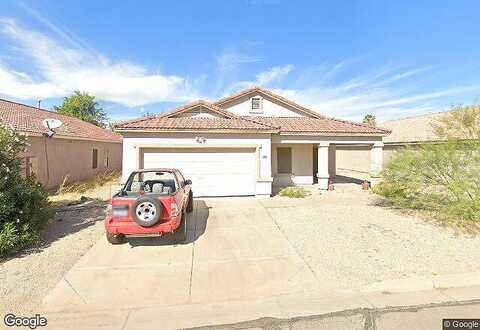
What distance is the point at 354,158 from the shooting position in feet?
90.2

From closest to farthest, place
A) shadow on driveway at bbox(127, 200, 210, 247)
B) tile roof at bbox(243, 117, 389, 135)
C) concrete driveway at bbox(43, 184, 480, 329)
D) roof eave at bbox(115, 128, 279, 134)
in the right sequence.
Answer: concrete driveway at bbox(43, 184, 480, 329), shadow on driveway at bbox(127, 200, 210, 247), roof eave at bbox(115, 128, 279, 134), tile roof at bbox(243, 117, 389, 135)

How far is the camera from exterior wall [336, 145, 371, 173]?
2493 centimetres

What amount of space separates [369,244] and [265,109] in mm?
11839

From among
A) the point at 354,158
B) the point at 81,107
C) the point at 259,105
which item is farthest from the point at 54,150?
the point at 81,107

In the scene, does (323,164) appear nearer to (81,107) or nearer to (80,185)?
(80,185)

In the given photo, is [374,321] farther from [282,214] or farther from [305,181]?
[305,181]

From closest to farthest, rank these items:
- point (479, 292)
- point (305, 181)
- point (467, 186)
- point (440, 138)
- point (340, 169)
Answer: point (479, 292)
point (467, 186)
point (440, 138)
point (305, 181)
point (340, 169)

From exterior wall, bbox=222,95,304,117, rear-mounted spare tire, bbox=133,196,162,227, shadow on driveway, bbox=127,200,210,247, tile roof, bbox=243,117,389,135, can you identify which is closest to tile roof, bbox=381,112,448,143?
tile roof, bbox=243,117,389,135

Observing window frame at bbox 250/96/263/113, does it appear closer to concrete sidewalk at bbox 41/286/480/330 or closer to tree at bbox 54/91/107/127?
concrete sidewalk at bbox 41/286/480/330

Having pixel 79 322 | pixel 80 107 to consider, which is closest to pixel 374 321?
pixel 79 322

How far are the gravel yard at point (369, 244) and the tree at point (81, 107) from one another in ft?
154

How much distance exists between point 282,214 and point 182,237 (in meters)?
3.65

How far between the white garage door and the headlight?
223 inches

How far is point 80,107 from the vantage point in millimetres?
46719
